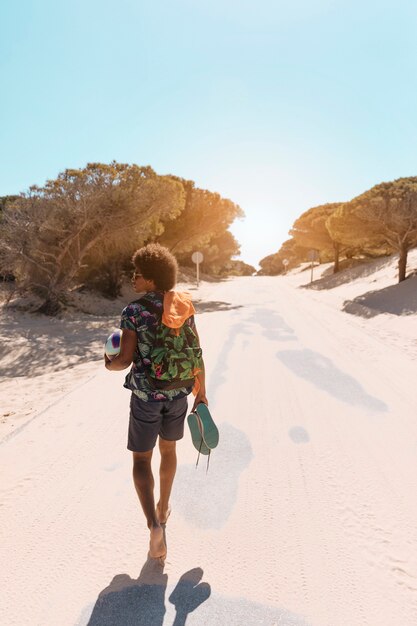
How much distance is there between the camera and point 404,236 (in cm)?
1469

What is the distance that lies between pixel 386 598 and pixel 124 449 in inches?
90.9

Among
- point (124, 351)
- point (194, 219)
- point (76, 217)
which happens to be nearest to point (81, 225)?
point (76, 217)

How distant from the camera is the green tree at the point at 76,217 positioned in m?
11.0

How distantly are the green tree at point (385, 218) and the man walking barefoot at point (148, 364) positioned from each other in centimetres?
1562

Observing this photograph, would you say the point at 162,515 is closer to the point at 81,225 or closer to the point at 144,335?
the point at 144,335

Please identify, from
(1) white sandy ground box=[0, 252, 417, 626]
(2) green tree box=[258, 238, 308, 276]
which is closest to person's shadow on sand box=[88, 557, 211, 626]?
(1) white sandy ground box=[0, 252, 417, 626]

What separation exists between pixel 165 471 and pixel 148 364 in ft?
2.69

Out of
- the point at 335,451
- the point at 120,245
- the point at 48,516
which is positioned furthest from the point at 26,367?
the point at 120,245

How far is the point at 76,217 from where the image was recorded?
39.8 feet

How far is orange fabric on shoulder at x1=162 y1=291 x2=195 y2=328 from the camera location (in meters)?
1.90

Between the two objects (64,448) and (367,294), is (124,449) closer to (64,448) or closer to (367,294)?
(64,448)

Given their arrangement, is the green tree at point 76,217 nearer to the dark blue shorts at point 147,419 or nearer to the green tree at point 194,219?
the green tree at point 194,219

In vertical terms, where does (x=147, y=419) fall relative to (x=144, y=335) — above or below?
below

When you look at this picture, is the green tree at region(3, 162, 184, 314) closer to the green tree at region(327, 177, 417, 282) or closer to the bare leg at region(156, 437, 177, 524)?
the green tree at region(327, 177, 417, 282)
